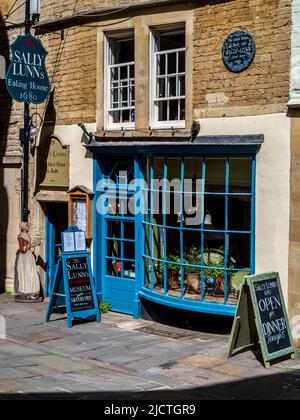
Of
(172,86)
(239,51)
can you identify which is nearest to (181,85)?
(172,86)

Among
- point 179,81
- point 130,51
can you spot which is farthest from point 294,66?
point 130,51

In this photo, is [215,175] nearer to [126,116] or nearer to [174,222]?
[174,222]

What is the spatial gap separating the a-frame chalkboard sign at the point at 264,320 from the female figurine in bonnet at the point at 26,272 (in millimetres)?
5301

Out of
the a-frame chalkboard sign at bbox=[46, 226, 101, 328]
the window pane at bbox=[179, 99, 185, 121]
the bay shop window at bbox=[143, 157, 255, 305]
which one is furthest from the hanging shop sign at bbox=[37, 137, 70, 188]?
the window pane at bbox=[179, 99, 185, 121]

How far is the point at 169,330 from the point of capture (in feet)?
36.0

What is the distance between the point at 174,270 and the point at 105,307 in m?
1.79

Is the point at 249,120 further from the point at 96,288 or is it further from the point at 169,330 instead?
the point at 96,288

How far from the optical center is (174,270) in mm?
11117

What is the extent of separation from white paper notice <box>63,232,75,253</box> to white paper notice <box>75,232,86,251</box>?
7cm

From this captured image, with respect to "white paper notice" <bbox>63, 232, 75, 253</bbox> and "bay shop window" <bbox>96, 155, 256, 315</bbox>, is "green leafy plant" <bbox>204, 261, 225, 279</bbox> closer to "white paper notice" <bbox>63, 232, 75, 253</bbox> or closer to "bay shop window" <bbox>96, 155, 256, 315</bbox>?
"bay shop window" <bbox>96, 155, 256, 315</bbox>

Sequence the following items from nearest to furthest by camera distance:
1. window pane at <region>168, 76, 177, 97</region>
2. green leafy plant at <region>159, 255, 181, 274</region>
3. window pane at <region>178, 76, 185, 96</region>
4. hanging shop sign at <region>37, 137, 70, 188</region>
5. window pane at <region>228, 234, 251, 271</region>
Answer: window pane at <region>228, 234, 251, 271</region>, green leafy plant at <region>159, 255, 181, 274</region>, window pane at <region>178, 76, 185, 96</region>, window pane at <region>168, 76, 177, 97</region>, hanging shop sign at <region>37, 137, 70, 188</region>

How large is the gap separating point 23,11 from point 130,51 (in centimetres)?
288

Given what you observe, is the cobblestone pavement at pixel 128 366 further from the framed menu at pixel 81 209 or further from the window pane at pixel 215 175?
the window pane at pixel 215 175

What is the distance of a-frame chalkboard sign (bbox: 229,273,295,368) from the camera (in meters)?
8.83
